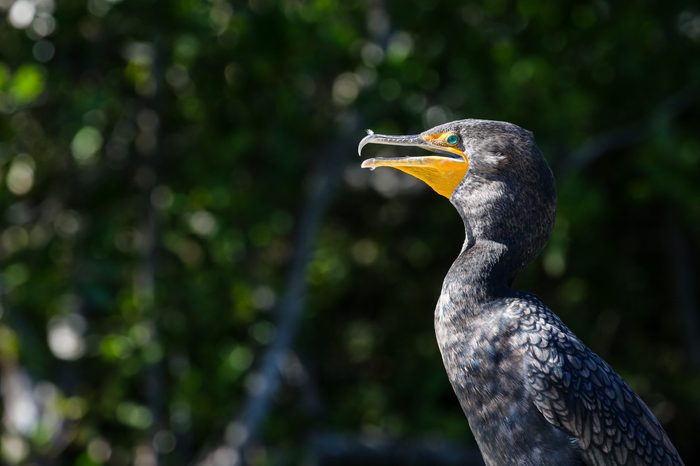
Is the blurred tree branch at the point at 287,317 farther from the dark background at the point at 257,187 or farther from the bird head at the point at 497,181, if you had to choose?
the bird head at the point at 497,181

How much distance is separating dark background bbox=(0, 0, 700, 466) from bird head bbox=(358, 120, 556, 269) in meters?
2.26

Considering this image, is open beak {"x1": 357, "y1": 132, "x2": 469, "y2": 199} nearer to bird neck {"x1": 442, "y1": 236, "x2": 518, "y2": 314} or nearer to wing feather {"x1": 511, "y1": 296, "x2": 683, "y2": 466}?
bird neck {"x1": 442, "y1": 236, "x2": 518, "y2": 314}

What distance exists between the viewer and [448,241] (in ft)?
19.4

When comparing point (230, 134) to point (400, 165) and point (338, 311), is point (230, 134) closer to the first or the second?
point (338, 311)

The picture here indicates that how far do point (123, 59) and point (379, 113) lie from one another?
129cm

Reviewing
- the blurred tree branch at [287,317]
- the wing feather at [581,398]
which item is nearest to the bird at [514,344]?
the wing feather at [581,398]

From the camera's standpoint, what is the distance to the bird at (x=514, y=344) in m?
2.45

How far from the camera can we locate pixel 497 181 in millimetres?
2584

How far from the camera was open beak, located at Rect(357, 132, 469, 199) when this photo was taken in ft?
8.58

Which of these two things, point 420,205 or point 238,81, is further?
point 420,205

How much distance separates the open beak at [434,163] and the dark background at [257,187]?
2.18 metres

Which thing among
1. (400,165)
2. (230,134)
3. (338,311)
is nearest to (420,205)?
(338,311)

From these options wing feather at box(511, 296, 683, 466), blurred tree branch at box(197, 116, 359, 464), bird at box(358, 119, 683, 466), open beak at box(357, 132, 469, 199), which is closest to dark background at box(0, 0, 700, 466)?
blurred tree branch at box(197, 116, 359, 464)

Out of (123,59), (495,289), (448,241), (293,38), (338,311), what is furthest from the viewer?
(338,311)
